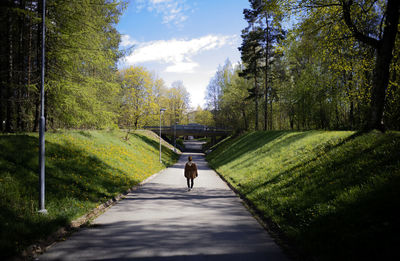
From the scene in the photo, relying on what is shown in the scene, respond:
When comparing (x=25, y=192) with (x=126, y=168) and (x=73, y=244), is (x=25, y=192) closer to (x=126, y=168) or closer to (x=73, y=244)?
(x=73, y=244)

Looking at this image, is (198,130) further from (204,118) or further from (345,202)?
(345,202)

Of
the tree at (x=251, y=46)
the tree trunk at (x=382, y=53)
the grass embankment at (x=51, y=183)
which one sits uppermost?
the tree at (x=251, y=46)

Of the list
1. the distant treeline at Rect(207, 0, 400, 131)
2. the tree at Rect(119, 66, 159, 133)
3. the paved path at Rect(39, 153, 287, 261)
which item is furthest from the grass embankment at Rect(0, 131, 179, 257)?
the tree at Rect(119, 66, 159, 133)

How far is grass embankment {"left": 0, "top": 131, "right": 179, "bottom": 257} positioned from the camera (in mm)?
5238

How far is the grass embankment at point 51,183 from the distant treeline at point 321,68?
9.73 metres

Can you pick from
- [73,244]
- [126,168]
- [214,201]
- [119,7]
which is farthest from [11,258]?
[119,7]

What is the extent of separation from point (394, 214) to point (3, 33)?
61.5ft

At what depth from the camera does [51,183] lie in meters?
8.09

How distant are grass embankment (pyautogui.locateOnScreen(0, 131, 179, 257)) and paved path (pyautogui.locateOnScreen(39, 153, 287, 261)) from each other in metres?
0.69

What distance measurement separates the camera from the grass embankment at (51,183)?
524 centimetres

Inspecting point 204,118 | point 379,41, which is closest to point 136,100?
point 379,41

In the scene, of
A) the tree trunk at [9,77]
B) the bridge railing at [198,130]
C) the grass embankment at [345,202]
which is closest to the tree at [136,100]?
the tree trunk at [9,77]

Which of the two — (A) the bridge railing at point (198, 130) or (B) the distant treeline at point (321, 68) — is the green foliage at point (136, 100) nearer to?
(B) the distant treeline at point (321, 68)

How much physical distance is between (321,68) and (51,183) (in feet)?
93.2
